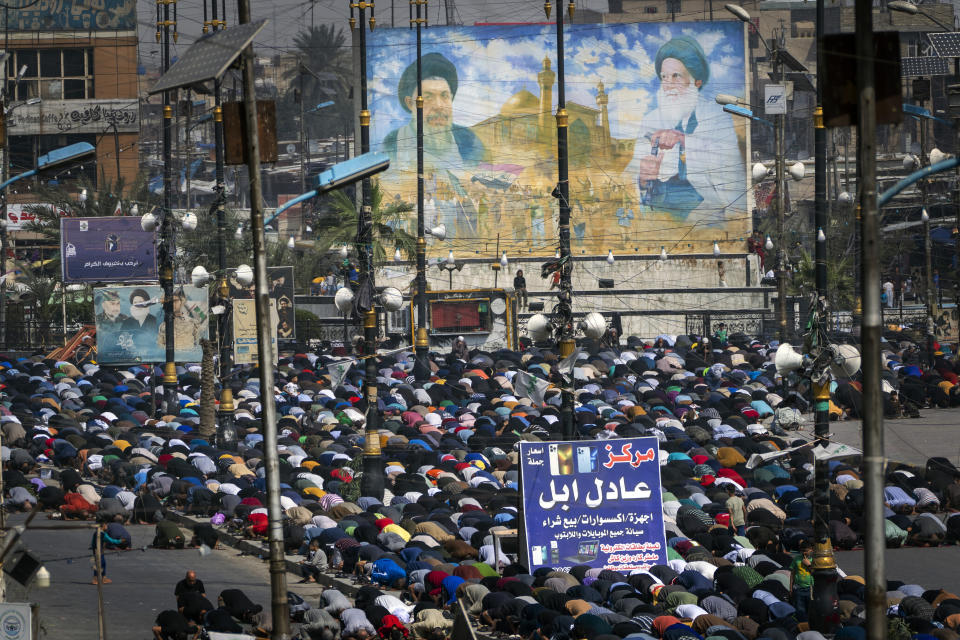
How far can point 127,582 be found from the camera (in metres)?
21.6

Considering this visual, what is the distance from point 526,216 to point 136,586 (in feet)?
185

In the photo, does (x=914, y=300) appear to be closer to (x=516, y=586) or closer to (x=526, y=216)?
(x=526, y=216)

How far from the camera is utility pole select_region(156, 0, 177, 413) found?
33.3 metres

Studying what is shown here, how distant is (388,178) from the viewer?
76000 millimetres

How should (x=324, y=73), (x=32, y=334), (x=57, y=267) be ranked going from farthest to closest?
1. (x=324, y=73)
2. (x=57, y=267)
3. (x=32, y=334)

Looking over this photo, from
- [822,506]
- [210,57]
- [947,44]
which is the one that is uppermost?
[947,44]

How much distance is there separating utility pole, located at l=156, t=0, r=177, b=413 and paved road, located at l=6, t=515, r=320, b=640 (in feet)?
29.9

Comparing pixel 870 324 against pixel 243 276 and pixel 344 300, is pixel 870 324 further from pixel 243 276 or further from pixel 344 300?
pixel 243 276

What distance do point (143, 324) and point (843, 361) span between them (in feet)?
77.1

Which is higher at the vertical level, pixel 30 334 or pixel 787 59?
pixel 787 59

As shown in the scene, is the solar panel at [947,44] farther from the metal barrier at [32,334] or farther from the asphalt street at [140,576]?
the metal barrier at [32,334]

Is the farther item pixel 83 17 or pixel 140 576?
pixel 83 17

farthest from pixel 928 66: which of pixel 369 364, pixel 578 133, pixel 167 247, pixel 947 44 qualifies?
pixel 578 133

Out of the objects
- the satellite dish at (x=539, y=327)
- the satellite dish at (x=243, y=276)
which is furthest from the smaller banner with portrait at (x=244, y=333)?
the satellite dish at (x=539, y=327)
